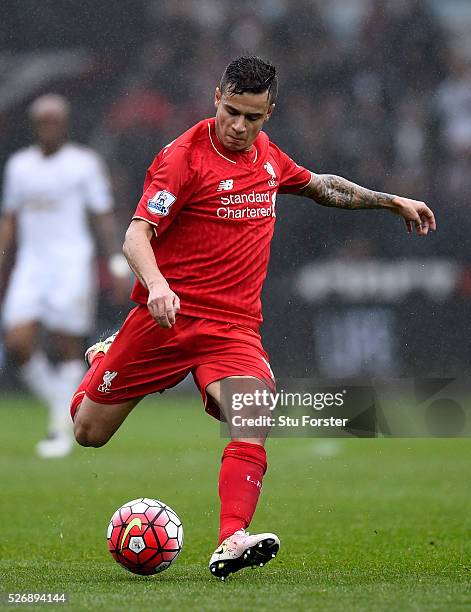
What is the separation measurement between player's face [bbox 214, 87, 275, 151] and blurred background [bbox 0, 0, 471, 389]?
256 inches

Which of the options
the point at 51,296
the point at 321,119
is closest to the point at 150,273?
the point at 51,296

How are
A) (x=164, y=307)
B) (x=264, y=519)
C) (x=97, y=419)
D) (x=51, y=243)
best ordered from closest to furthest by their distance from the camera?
1. (x=164, y=307)
2. (x=97, y=419)
3. (x=264, y=519)
4. (x=51, y=243)

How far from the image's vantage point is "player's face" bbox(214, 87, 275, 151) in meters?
4.96

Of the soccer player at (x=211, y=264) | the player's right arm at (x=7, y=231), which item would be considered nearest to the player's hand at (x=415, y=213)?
the soccer player at (x=211, y=264)

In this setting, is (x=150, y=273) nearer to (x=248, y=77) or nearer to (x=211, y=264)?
(x=211, y=264)

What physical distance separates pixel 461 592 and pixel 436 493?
3.28m

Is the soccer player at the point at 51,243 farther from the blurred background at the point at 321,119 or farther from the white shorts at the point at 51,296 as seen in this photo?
A: the blurred background at the point at 321,119

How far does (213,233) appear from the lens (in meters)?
5.14

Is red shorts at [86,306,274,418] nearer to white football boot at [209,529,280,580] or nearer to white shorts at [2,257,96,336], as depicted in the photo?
white football boot at [209,529,280,580]

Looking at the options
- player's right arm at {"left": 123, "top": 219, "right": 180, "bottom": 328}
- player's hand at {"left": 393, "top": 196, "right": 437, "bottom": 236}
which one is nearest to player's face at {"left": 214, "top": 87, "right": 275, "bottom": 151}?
player's right arm at {"left": 123, "top": 219, "right": 180, "bottom": 328}

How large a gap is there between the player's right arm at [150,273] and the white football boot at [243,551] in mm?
790

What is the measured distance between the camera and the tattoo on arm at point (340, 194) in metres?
5.68

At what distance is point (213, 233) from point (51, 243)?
5868mm

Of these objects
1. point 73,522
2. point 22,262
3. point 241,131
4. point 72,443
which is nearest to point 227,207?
point 241,131
